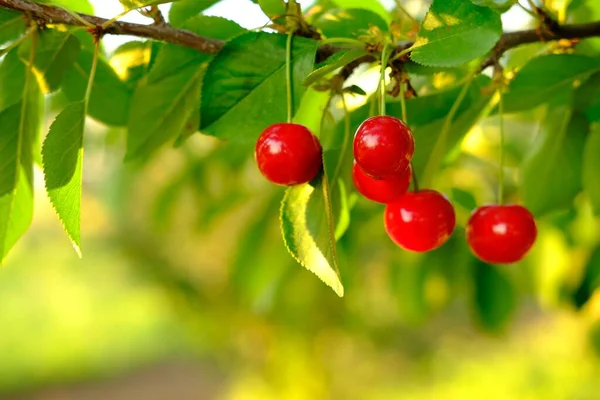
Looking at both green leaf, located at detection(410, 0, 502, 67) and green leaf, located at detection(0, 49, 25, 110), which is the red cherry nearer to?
green leaf, located at detection(410, 0, 502, 67)

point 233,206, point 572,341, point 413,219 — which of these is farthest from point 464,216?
point 572,341

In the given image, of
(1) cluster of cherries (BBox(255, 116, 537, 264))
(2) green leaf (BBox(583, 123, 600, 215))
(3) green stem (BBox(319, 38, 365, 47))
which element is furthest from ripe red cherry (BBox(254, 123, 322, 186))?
(2) green leaf (BBox(583, 123, 600, 215))

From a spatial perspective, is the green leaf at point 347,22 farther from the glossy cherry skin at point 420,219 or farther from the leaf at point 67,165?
the leaf at point 67,165

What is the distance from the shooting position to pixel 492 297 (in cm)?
176

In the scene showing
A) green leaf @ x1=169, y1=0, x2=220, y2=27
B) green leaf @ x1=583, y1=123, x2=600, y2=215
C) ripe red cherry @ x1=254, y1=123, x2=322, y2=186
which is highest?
green leaf @ x1=169, y1=0, x2=220, y2=27

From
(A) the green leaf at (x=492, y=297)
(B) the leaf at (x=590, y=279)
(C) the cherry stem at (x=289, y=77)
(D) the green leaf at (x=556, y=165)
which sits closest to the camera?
(C) the cherry stem at (x=289, y=77)

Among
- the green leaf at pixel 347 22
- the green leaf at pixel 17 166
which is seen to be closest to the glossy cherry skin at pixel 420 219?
the green leaf at pixel 347 22

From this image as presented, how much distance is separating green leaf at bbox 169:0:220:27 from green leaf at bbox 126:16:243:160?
0.4 inches

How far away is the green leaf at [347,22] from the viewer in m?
0.92

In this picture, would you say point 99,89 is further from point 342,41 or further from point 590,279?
point 590,279

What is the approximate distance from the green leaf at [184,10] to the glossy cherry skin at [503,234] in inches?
19.0

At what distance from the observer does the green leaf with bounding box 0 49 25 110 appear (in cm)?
87

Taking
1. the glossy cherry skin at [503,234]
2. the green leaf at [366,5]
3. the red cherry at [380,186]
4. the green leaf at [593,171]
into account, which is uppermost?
the green leaf at [366,5]

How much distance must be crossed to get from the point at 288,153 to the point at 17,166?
375 millimetres
